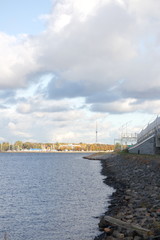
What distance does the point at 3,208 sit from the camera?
2481cm

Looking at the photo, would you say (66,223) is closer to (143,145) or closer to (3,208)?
(3,208)

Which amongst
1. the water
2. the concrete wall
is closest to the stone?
the water

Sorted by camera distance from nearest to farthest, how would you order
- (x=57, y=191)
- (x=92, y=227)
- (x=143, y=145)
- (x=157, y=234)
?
(x=157, y=234) < (x=92, y=227) < (x=57, y=191) < (x=143, y=145)

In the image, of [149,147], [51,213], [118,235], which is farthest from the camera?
[149,147]

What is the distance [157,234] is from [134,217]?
16.2ft

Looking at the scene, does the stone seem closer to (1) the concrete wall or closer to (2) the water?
(2) the water

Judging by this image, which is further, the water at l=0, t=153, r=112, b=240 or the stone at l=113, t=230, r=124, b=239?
the water at l=0, t=153, r=112, b=240

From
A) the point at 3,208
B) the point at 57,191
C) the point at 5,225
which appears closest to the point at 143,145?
the point at 57,191

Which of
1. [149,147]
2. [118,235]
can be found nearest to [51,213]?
[118,235]

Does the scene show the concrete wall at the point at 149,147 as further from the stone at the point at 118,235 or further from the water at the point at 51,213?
the stone at the point at 118,235

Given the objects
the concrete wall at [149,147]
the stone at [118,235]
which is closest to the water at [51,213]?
the stone at [118,235]

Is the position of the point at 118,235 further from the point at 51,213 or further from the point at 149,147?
the point at 149,147

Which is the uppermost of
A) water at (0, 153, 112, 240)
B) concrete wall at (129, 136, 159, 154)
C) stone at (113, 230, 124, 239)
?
concrete wall at (129, 136, 159, 154)

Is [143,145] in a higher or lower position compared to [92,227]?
higher
